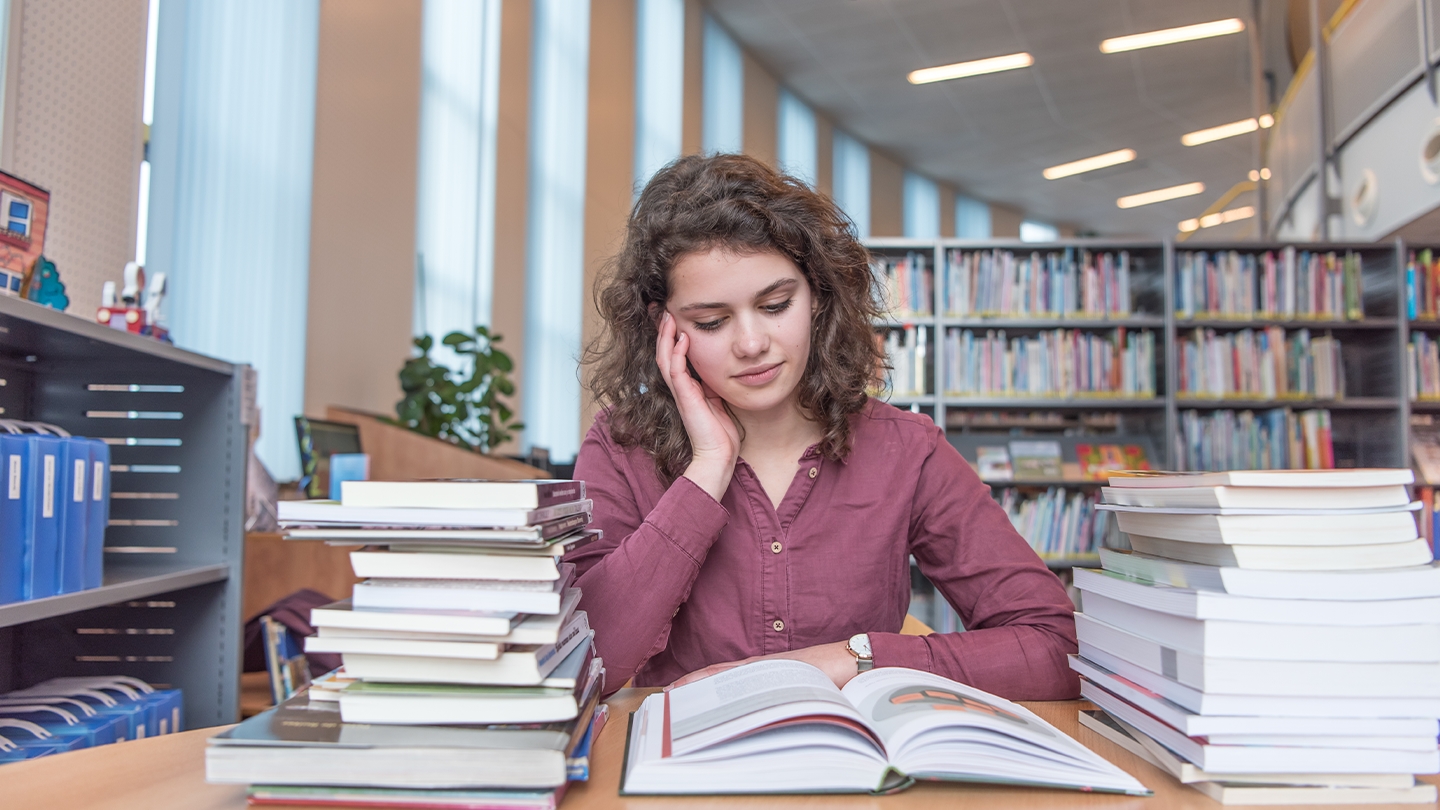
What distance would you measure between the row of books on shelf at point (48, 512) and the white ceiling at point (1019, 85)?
269 inches

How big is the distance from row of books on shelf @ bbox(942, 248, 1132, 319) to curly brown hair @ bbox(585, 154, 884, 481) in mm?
2838

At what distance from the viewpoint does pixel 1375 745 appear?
0.68 m

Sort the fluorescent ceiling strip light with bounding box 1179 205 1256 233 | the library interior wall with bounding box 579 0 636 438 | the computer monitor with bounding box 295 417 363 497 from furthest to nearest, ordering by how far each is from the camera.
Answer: the fluorescent ceiling strip light with bounding box 1179 205 1256 233, the library interior wall with bounding box 579 0 636 438, the computer monitor with bounding box 295 417 363 497

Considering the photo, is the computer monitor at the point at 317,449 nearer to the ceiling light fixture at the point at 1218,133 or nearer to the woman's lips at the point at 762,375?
the woman's lips at the point at 762,375

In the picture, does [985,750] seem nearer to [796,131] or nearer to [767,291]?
[767,291]

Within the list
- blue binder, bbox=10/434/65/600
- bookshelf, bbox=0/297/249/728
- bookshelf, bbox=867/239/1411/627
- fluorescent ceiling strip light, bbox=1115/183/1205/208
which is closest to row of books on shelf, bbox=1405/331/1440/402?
bookshelf, bbox=867/239/1411/627

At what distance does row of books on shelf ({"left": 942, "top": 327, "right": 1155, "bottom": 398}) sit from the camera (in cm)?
408

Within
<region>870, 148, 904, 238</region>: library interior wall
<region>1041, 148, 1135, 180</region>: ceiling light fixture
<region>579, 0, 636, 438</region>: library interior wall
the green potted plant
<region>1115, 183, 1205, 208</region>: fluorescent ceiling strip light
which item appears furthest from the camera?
<region>1115, 183, 1205, 208</region>: fluorescent ceiling strip light

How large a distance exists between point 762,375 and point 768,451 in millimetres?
188

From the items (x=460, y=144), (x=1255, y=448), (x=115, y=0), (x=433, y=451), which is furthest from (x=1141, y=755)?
(x=460, y=144)

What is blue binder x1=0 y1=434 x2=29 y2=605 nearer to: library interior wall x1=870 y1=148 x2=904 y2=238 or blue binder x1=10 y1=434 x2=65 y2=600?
blue binder x1=10 y1=434 x2=65 y2=600

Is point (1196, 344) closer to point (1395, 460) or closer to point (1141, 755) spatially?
point (1395, 460)

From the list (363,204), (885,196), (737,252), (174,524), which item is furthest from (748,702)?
(885,196)

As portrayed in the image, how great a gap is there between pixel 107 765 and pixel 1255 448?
4267 mm
